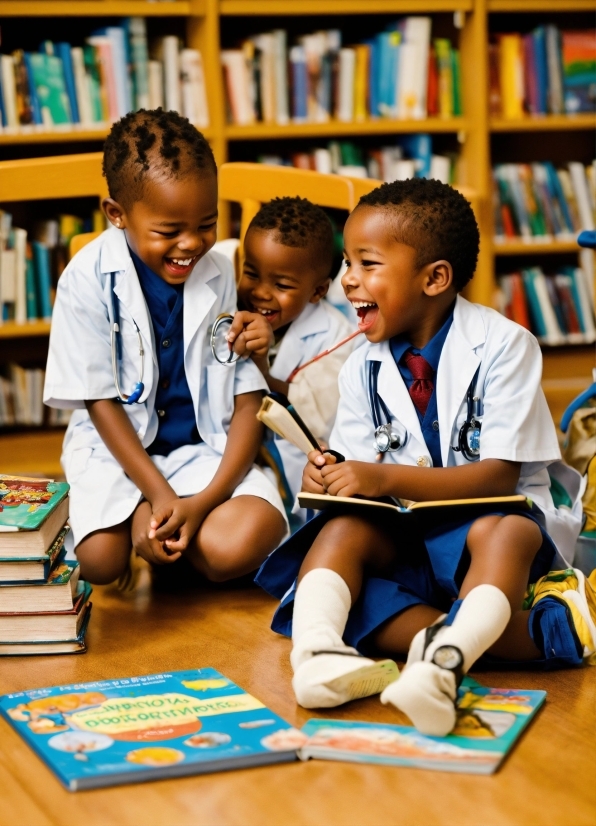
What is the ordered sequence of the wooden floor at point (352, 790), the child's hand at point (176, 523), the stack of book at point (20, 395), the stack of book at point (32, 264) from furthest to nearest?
the stack of book at point (20, 395) → the stack of book at point (32, 264) → the child's hand at point (176, 523) → the wooden floor at point (352, 790)

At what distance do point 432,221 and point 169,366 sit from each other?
550 mm

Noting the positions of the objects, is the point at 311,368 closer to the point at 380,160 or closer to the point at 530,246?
the point at 380,160

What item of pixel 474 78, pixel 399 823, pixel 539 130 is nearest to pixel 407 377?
pixel 399 823

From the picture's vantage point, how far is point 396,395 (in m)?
1.57

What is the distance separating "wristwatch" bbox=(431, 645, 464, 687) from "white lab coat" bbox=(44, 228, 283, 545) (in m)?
0.67

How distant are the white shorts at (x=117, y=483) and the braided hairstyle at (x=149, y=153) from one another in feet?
1.48

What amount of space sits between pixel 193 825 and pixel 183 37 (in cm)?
308

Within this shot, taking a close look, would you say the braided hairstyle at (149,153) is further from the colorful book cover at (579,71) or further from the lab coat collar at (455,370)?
the colorful book cover at (579,71)

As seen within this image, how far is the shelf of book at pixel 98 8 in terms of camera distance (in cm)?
312

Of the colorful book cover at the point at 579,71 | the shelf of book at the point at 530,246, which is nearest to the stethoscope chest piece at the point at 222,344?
the shelf of book at the point at 530,246

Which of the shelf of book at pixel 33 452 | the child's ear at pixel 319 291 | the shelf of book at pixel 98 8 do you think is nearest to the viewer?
the child's ear at pixel 319 291

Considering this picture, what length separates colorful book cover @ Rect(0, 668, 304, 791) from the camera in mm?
1123

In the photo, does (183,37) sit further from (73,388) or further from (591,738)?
(591,738)

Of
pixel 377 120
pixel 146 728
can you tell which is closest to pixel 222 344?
pixel 146 728
